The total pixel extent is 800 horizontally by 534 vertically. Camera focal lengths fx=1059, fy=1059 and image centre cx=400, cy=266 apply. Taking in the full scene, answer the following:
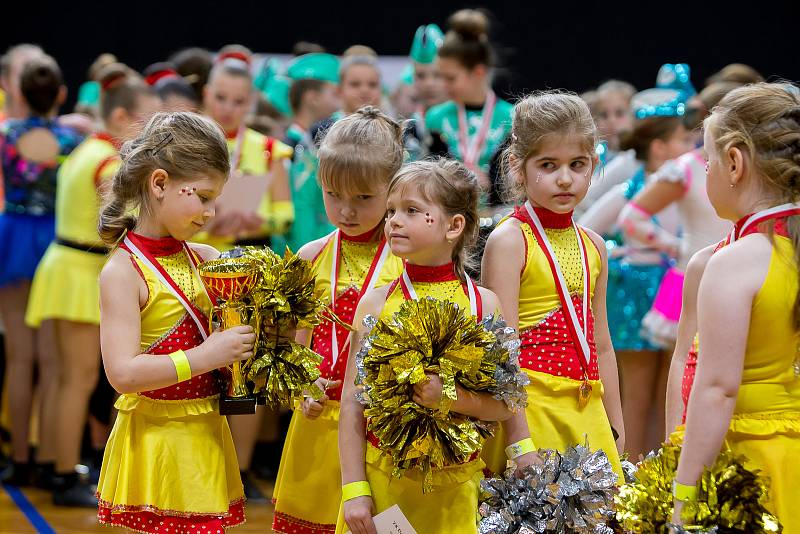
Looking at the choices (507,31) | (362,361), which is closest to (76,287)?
(362,361)

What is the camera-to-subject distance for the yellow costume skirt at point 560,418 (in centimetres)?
283


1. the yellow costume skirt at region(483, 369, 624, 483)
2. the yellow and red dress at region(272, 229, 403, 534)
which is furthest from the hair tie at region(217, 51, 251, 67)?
the yellow costume skirt at region(483, 369, 624, 483)

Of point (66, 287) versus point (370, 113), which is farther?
point (66, 287)

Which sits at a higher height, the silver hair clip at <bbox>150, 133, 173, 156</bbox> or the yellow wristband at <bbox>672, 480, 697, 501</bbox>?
the silver hair clip at <bbox>150, 133, 173, 156</bbox>

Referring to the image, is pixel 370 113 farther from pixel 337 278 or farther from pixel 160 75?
pixel 160 75

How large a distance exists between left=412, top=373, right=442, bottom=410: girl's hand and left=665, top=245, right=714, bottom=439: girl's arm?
641 millimetres

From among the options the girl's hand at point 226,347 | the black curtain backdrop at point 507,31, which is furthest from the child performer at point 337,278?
the black curtain backdrop at point 507,31

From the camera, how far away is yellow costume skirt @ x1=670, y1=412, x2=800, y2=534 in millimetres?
2270

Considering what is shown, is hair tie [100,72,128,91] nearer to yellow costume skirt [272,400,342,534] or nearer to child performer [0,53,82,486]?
child performer [0,53,82,486]

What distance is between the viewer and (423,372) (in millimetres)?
2385

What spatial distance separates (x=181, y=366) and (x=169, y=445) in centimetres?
23

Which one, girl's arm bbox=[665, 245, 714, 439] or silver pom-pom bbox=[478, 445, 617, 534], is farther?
girl's arm bbox=[665, 245, 714, 439]

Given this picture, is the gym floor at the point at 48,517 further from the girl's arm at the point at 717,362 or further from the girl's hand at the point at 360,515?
the girl's arm at the point at 717,362

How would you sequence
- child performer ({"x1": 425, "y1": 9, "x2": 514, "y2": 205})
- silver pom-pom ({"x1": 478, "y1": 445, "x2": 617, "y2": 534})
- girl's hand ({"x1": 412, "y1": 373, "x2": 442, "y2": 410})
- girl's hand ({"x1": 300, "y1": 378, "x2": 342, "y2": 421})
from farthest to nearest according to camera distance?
child performer ({"x1": 425, "y1": 9, "x2": 514, "y2": 205}) → girl's hand ({"x1": 300, "y1": 378, "x2": 342, "y2": 421}) → silver pom-pom ({"x1": 478, "y1": 445, "x2": 617, "y2": 534}) → girl's hand ({"x1": 412, "y1": 373, "x2": 442, "y2": 410})
